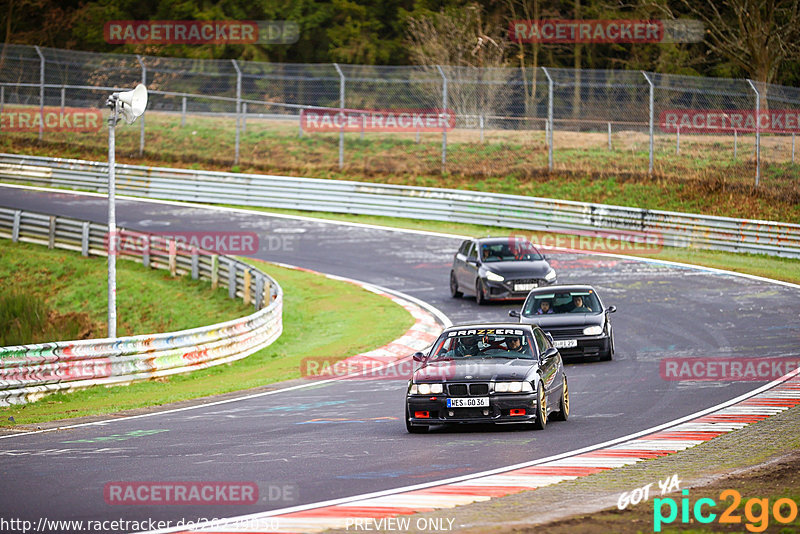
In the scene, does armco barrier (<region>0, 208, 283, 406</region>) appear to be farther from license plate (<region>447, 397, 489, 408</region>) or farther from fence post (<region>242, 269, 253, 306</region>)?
license plate (<region>447, 397, 489, 408</region>)

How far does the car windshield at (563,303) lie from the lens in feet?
65.0

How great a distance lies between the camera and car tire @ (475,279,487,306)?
995 inches

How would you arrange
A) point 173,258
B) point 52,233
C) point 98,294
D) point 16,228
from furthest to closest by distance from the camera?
point 16,228 < point 52,233 < point 173,258 < point 98,294

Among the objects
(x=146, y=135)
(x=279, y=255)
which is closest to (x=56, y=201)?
(x=146, y=135)

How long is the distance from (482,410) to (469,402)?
0.18m

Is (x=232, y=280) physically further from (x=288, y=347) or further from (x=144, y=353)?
(x=144, y=353)

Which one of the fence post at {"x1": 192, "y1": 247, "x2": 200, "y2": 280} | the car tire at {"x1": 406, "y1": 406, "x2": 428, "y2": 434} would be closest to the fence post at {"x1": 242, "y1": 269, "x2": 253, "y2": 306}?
the fence post at {"x1": 192, "y1": 247, "x2": 200, "y2": 280}

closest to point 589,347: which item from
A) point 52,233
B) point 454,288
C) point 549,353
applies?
point 549,353

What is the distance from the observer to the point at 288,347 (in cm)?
2259

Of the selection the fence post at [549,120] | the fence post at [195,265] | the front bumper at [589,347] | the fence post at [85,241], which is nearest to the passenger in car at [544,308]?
the front bumper at [589,347]

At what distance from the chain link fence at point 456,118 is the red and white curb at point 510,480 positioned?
2189 cm

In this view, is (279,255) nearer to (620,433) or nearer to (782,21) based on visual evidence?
(620,433)

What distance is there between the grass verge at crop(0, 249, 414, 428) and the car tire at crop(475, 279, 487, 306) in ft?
5.93

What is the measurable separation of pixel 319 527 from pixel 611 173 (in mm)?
32739
